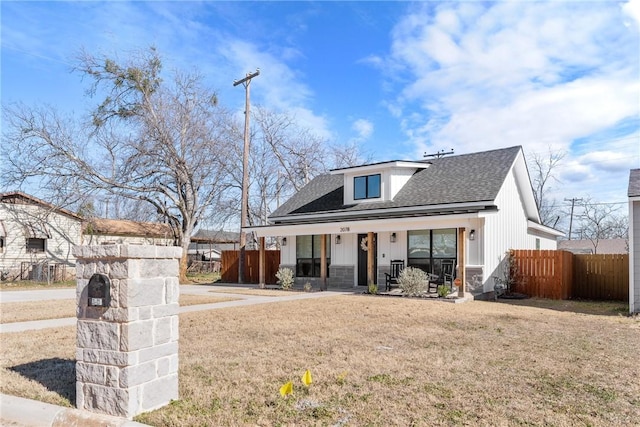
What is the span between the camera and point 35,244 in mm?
24828

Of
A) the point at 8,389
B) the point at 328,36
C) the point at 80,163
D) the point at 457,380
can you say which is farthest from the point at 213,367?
the point at 80,163

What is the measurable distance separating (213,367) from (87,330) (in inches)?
71.9

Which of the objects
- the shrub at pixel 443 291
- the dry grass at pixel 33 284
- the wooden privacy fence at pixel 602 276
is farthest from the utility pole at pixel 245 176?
the wooden privacy fence at pixel 602 276

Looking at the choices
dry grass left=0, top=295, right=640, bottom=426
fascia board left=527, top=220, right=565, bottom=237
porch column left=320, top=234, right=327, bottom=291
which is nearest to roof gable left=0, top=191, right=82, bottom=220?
porch column left=320, top=234, right=327, bottom=291

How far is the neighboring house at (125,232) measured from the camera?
89.5 feet

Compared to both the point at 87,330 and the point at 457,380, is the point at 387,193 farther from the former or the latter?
the point at 87,330

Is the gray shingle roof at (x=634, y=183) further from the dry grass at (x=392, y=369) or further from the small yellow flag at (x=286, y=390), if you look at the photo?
the small yellow flag at (x=286, y=390)

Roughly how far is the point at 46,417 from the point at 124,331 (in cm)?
108

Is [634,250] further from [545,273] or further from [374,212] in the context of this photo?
[374,212]

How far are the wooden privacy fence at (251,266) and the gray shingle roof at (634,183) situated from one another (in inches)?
585

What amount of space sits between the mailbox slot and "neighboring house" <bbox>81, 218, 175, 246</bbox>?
2446 cm

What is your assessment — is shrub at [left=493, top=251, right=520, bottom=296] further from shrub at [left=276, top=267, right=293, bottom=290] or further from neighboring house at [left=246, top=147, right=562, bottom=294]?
shrub at [left=276, top=267, right=293, bottom=290]

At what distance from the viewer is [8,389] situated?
193 inches

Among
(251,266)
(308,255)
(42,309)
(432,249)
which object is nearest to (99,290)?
(42,309)
